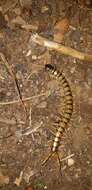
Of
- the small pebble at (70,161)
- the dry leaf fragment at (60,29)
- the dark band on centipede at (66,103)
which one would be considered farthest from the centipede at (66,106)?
the dry leaf fragment at (60,29)

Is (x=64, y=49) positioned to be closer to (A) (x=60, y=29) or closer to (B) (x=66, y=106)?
(A) (x=60, y=29)

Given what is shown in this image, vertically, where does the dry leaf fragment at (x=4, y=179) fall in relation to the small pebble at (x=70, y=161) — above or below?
→ below

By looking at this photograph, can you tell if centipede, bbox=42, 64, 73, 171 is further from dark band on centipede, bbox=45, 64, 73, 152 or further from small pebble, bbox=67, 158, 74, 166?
small pebble, bbox=67, 158, 74, 166

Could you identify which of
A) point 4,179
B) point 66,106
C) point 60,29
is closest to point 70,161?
point 66,106

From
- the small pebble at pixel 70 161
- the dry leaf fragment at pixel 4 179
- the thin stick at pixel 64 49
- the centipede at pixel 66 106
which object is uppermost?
the thin stick at pixel 64 49

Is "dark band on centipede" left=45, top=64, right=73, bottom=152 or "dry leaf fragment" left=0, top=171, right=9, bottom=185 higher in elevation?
"dark band on centipede" left=45, top=64, right=73, bottom=152

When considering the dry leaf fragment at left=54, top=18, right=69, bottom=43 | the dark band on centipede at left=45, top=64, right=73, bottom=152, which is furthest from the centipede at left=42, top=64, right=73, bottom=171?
the dry leaf fragment at left=54, top=18, right=69, bottom=43

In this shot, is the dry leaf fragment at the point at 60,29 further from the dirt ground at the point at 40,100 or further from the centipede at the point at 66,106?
the centipede at the point at 66,106
